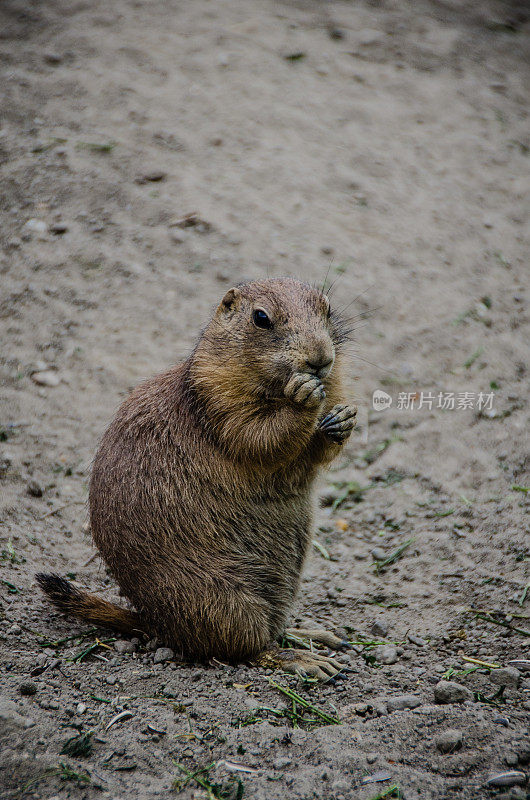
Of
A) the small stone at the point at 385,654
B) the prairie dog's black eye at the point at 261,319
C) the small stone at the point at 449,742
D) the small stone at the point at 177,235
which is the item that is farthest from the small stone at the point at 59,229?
the small stone at the point at 449,742

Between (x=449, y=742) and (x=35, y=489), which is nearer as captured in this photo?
(x=449, y=742)

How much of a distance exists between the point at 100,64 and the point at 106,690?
7.68 m

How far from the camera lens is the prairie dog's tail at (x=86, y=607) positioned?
3891 millimetres

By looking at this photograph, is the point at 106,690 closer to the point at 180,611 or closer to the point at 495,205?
the point at 180,611


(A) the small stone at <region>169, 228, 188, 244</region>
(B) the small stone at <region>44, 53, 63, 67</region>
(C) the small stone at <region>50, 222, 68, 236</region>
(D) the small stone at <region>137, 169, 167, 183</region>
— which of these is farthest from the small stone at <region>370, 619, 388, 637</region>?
(B) the small stone at <region>44, 53, 63, 67</region>

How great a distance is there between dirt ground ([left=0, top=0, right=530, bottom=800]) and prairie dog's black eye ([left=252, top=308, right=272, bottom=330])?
177cm

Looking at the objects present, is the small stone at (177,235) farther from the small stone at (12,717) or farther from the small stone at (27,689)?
the small stone at (12,717)

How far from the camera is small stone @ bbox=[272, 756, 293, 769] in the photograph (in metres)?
2.93

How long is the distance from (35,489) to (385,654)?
2688 millimetres

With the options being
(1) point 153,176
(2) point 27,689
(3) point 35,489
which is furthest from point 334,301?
(2) point 27,689

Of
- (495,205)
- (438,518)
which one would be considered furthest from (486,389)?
(495,205)

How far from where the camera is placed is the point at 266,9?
1022 centimetres

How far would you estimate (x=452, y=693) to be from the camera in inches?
134

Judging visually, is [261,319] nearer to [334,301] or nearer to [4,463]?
[4,463]
